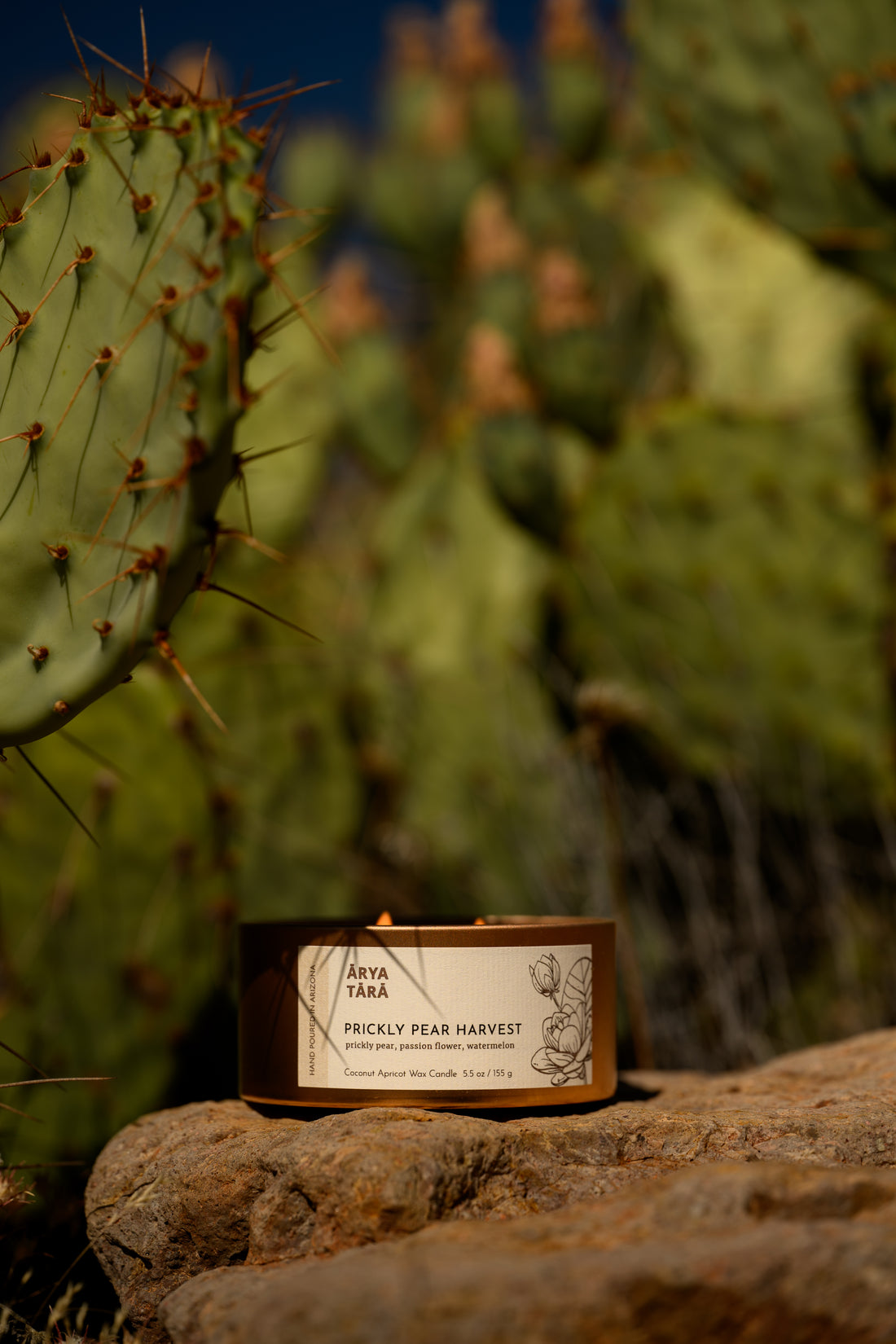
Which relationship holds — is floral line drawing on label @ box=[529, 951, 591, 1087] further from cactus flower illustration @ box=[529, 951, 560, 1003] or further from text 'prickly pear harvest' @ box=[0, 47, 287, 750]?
text 'prickly pear harvest' @ box=[0, 47, 287, 750]

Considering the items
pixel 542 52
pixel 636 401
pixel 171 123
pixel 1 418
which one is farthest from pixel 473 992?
pixel 542 52

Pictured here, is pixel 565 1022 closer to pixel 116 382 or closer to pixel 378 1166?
pixel 378 1166

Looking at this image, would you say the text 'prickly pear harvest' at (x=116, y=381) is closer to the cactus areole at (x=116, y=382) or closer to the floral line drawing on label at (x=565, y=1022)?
the cactus areole at (x=116, y=382)

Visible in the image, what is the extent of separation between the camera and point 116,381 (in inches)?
37.0

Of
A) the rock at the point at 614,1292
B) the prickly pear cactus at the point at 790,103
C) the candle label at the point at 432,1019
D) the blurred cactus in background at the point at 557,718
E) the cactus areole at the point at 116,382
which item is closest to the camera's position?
the rock at the point at 614,1292

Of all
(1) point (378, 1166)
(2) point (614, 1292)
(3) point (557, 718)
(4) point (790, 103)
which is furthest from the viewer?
(3) point (557, 718)

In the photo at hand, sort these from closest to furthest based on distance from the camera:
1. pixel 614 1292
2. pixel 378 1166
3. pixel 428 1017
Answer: pixel 614 1292, pixel 378 1166, pixel 428 1017

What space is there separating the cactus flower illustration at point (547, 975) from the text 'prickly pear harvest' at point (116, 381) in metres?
0.35

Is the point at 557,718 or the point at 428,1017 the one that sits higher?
the point at 557,718

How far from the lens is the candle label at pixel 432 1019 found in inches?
39.6

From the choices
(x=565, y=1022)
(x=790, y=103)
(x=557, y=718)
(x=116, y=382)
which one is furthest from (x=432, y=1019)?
(x=790, y=103)

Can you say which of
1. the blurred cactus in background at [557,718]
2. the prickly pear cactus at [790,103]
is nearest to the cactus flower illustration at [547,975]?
the blurred cactus in background at [557,718]

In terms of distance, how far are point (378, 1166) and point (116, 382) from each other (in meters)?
0.54

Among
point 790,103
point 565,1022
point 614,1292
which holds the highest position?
point 790,103
